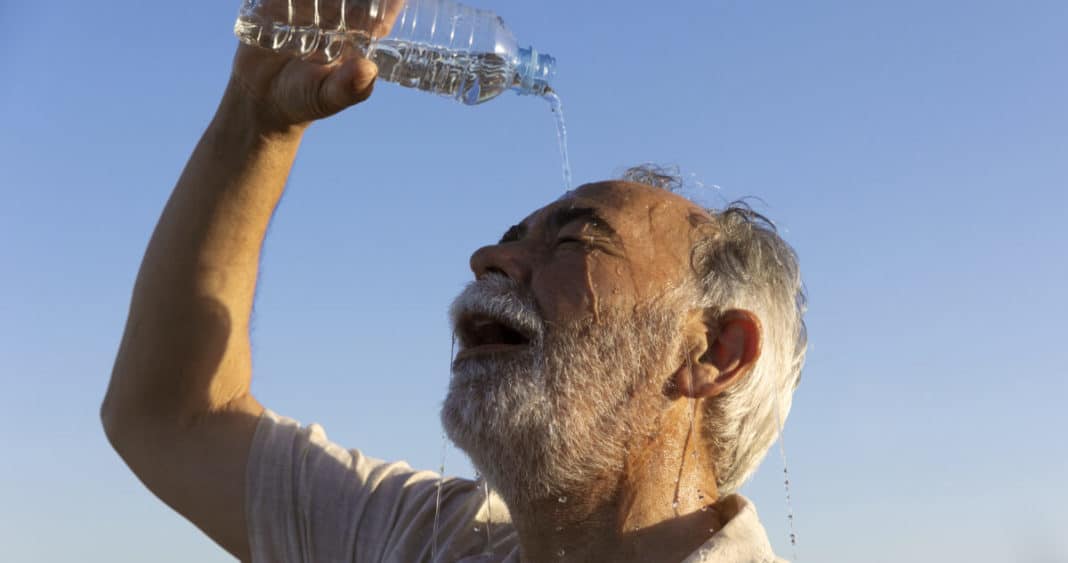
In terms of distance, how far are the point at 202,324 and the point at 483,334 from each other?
1.02 metres

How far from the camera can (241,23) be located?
369 centimetres

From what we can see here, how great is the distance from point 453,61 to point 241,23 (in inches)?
34.2

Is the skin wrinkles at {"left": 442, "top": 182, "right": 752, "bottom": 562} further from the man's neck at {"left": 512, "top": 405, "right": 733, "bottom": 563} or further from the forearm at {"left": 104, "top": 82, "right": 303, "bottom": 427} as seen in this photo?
the forearm at {"left": 104, "top": 82, "right": 303, "bottom": 427}

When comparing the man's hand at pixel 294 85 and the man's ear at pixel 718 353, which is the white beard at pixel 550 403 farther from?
the man's hand at pixel 294 85

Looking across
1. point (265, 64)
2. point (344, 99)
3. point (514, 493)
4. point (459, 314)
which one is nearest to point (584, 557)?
point (514, 493)

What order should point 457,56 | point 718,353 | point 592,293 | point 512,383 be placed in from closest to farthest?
point 512,383
point 592,293
point 718,353
point 457,56

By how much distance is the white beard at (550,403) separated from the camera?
3451mm

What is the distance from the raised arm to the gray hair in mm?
1492

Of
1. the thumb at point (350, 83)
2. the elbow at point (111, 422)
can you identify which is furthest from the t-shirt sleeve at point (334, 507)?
the thumb at point (350, 83)

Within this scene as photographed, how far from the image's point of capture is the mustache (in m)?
3.52

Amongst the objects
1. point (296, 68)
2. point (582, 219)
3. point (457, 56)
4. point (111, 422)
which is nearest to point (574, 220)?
point (582, 219)

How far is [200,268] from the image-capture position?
153 inches

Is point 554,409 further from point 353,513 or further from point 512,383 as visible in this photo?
point 353,513

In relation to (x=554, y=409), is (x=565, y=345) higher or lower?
higher
